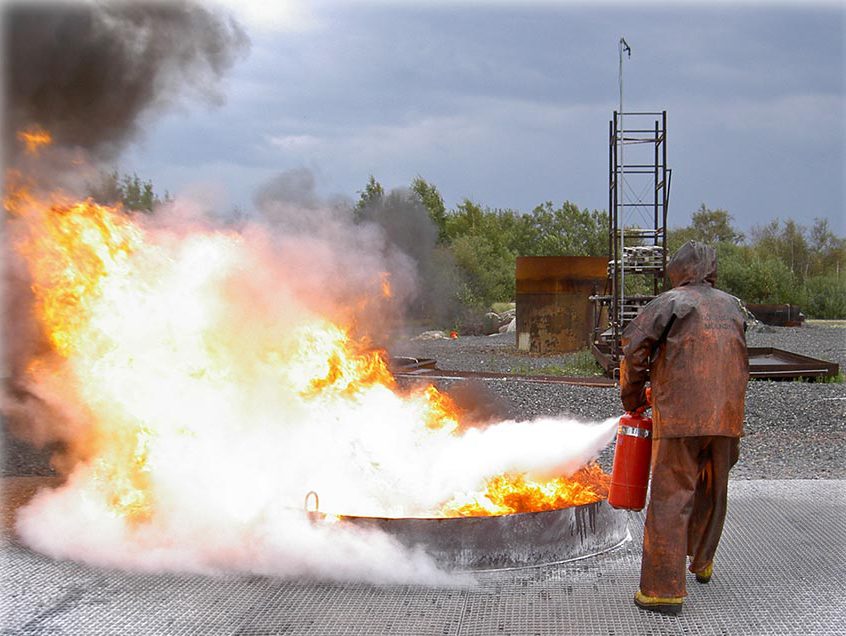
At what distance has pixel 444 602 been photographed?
4309mm

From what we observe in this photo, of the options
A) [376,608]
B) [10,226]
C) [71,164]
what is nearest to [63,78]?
[71,164]

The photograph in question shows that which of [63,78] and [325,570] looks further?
[63,78]

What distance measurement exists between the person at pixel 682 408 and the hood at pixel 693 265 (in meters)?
0.08

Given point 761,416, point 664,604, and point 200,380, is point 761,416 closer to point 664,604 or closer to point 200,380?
point 664,604

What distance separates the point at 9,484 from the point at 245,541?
10.7 feet

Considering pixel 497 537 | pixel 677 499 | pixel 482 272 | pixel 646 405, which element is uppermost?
pixel 482 272

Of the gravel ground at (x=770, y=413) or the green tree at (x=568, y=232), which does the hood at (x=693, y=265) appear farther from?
the green tree at (x=568, y=232)

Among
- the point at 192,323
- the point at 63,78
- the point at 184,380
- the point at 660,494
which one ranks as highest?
the point at 63,78

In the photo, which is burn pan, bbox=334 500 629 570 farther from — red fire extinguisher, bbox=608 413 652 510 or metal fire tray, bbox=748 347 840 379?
metal fire tray, bbox=748 347 840 379

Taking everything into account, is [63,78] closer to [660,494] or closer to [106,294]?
[106,294]

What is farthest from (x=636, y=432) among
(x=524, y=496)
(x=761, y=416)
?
(x=761, y=416)

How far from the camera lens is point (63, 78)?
5895mm

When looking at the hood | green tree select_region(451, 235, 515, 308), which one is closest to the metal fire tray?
the hood

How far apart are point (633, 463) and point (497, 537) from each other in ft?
3.16
